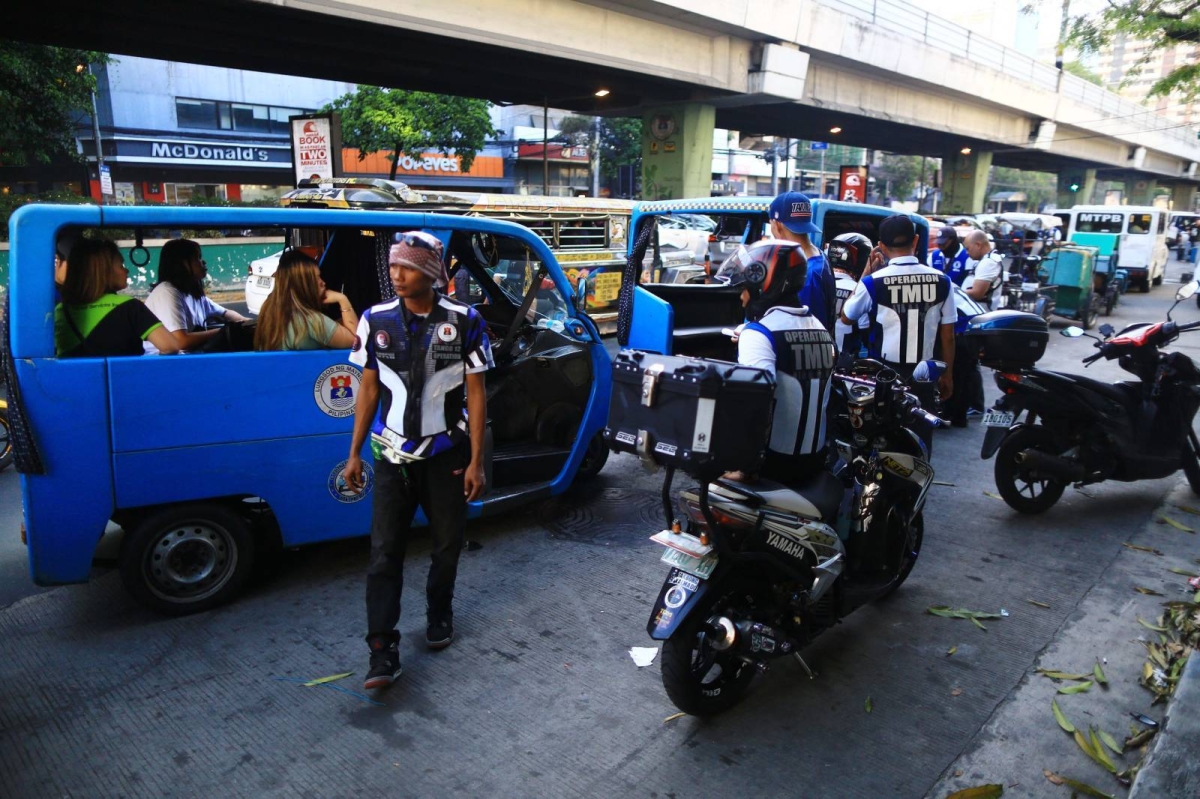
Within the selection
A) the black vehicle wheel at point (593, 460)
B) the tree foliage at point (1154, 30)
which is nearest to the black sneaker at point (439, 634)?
the black vehicle wheel at point (593, 460)

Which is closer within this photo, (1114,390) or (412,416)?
A: (412,416)

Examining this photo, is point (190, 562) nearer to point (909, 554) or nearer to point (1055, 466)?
point (909, 554)

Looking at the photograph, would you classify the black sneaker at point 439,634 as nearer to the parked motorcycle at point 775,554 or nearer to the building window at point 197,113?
the parked motorcycle at point 775,554

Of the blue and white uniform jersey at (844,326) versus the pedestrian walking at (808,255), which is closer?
the pedestrian walking at (808,255)

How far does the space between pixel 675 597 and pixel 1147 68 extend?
1833 centimetres

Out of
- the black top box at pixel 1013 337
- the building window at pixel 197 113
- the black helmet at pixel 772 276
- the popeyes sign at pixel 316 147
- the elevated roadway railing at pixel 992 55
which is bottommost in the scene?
the black top box at pixel 1013 337

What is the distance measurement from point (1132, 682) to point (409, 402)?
3452mm

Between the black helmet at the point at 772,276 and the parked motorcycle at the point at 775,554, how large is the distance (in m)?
0.72

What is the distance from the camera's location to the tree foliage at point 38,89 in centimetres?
1670

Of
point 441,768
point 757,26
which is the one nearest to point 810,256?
point 441,768

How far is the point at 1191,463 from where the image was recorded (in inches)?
228

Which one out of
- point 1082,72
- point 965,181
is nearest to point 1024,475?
point 965,181

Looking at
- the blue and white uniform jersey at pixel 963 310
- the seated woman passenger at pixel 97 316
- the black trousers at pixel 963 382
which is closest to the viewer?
the seated woman passenger at pixel 97 316

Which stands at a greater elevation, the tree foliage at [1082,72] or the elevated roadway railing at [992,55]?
the tree foliage at [1082,72]
